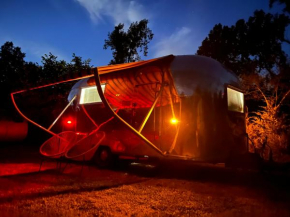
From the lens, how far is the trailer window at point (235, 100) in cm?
620

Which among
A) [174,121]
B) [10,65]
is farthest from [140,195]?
[10,65]

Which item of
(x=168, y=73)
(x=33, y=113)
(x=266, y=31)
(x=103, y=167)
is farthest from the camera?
(x=266, y=31)

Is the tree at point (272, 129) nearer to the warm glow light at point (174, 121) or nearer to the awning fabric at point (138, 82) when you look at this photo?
the warm glow light at point (174, 121)

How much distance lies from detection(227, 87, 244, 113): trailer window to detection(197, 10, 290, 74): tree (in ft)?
24.1

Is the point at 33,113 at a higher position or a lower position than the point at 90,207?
higher

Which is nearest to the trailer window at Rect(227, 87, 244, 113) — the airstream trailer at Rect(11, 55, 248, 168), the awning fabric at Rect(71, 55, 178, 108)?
the airstream trailer at Rect(11, 55, 248, 168)

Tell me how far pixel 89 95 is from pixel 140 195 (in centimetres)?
473

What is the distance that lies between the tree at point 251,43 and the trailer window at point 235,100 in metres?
7.36

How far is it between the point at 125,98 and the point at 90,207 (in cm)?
427

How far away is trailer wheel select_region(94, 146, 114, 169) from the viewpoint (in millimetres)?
7766

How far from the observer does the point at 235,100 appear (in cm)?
648

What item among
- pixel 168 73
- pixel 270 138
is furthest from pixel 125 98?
pixel 270 138

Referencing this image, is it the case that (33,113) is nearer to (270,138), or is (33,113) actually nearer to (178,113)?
(178,113)

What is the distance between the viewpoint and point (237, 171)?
25.7ft
